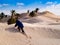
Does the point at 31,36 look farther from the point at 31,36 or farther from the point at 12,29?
the point at 12,29

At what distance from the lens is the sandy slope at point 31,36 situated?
538 inches

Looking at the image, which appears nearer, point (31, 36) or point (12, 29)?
point (31, 36)

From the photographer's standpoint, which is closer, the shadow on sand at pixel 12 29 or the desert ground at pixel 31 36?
the desert ground at pixel 31 36

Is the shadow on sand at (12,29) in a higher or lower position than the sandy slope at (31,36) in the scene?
higher

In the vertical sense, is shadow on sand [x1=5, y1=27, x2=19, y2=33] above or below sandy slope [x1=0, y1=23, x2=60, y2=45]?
above

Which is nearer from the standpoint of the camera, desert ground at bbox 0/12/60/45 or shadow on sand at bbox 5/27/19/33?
desert ground at bbox 0/12/60/45

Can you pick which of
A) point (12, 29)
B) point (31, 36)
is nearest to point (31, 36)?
point (31, 36)

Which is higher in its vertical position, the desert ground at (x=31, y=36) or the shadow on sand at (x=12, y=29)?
the shadow on sand at (x=12, y=29)

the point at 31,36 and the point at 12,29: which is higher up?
the point at 12,29

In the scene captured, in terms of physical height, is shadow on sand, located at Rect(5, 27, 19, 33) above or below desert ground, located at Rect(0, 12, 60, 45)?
above

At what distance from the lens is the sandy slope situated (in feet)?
44.8

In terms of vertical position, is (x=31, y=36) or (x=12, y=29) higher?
(x=12, y=29)

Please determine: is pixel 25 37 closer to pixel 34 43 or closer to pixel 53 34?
pixel 34 43

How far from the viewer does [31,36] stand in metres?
15.9
